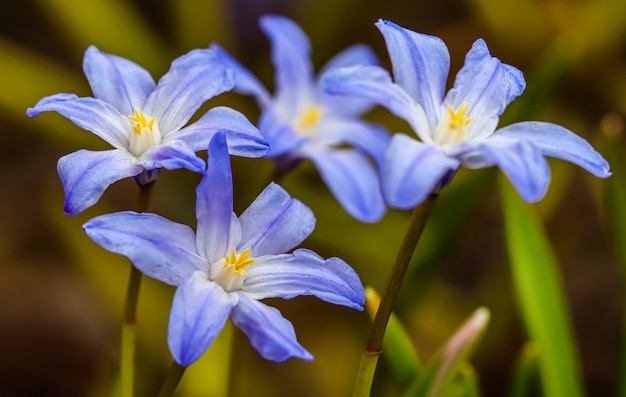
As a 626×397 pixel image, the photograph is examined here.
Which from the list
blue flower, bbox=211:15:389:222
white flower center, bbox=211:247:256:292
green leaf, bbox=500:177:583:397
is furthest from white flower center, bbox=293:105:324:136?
white flower center, bbox=211:247:256:292

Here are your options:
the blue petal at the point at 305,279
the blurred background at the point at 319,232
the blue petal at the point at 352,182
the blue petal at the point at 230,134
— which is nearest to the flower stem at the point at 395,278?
the blue petal at the point at 305,279

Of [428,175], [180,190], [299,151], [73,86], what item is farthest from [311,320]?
[428,175]

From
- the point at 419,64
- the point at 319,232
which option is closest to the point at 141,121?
the point at 419,64

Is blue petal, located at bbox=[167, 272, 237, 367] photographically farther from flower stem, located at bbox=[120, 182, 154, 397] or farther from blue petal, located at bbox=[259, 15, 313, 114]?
blue petal, located at bbox=[259, 15, 313, 114]

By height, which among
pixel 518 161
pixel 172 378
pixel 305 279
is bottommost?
pixel 172 378

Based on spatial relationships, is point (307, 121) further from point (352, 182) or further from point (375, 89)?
point (375, 89)

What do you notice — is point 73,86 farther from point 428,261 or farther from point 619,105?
point 619,105

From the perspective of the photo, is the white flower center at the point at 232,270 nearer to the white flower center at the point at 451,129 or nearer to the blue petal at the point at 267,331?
the blue petal at the point at 267,331
